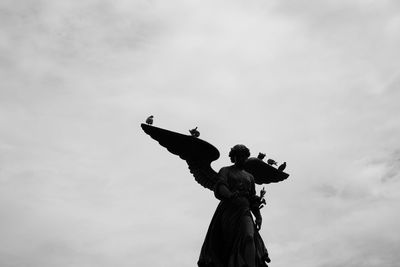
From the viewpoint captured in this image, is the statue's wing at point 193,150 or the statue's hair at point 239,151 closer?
the statue's hair at point 239,151

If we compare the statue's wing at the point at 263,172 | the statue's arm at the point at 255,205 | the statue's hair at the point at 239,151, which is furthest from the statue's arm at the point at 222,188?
the statue's wing at the point at 263,172

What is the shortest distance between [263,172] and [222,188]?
2355 mm

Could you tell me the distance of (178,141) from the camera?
15.7 meters

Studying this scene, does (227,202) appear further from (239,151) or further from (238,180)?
(239,151)

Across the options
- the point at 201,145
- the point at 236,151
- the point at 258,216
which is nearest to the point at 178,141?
the point at 201,145

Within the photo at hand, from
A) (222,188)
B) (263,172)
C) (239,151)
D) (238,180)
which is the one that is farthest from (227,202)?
(263,172)

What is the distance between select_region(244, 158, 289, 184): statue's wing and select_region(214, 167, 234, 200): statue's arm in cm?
157

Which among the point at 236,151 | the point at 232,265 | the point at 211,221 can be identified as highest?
the point at 236,151

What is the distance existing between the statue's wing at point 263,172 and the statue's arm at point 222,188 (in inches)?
61.7

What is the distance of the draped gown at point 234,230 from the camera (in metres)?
13.8

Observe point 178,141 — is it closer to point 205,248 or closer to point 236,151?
point 236,151

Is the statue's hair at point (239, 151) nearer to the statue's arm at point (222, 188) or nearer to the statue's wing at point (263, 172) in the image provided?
the statue's arm at point (222, 188)

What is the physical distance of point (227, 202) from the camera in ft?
47.7

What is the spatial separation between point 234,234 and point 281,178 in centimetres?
305
